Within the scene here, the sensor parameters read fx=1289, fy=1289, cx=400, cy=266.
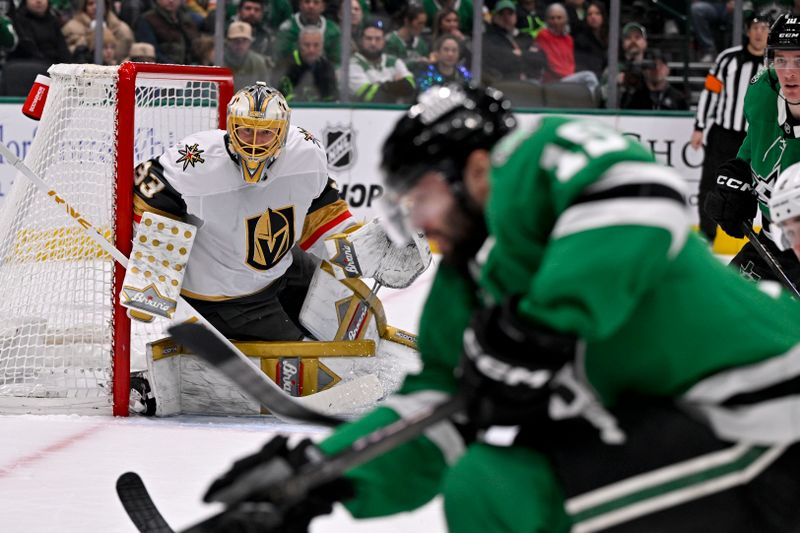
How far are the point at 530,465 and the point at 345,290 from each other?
2.35m

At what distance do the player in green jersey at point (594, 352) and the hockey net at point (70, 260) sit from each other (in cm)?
202

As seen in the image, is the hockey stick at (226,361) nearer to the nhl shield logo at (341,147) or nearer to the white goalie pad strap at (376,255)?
the white goalie pad strap at (376,255)

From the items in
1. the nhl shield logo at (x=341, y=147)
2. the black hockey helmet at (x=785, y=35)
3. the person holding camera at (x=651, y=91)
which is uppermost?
the black hockey helmet at (x=785, y=35)

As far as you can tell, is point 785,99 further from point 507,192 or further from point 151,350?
point 507,192

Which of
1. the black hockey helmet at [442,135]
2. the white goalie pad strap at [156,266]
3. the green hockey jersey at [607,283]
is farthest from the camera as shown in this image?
the white goalie pad strap at [156,266]

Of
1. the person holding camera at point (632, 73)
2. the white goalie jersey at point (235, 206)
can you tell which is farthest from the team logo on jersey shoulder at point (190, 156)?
the person holding camera at point (632, 73)

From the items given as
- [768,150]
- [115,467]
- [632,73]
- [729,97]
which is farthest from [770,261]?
[632,73]

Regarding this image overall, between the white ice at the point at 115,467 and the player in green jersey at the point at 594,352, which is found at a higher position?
the player in green jersey at the point at 594,352

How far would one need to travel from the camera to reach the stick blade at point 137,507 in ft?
6.73

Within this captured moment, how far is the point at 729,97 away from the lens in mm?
5996

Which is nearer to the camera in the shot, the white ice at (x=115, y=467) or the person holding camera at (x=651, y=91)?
the white ice at (x=115, y=467)

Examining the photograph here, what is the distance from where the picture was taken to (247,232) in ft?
11.8

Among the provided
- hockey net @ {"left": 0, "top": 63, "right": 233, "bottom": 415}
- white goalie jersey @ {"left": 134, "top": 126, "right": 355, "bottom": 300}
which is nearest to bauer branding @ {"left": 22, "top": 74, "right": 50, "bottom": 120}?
hockey net @ {"left": 0, "top": 63, "right": 233, "bottom": 415}

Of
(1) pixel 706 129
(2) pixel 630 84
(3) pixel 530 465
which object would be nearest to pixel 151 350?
(3) pixel 530 465
